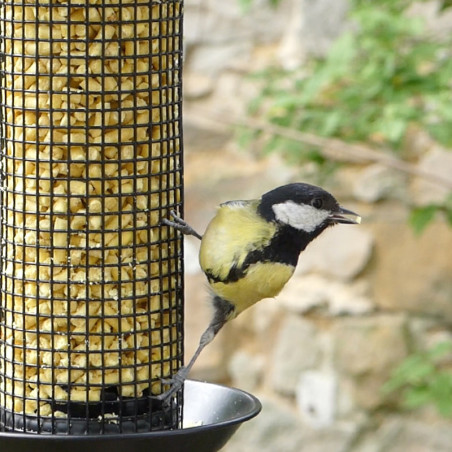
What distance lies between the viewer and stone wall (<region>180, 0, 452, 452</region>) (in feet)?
13.9

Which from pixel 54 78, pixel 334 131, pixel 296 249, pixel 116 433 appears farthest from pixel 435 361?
pixel 54 78

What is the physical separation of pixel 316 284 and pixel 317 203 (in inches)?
67.0

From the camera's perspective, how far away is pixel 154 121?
2.39 meters

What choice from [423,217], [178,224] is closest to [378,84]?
[423,217]

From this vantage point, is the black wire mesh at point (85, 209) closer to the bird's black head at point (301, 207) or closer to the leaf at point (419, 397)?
the bird's black head at point (301, 207)

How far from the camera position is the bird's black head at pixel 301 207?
2.65m

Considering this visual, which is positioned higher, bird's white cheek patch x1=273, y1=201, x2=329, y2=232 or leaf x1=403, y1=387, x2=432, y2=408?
bird's white cheek patch x1=273, y1=201, x2=329, y2=232

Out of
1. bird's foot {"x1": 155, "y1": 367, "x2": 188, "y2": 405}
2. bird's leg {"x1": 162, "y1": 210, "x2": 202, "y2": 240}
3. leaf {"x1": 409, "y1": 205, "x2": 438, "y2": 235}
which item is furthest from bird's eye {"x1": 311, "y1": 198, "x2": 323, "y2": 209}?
leaf {"x1": 409, "y1": 205, "x2": 438, "y2": 235}

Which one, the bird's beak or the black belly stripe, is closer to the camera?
the black belly stripe

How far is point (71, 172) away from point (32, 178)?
85mm

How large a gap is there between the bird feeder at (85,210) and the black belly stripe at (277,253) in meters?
0.19

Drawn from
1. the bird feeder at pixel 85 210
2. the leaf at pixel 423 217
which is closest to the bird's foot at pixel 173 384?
the bird feeder at pixel 85 210

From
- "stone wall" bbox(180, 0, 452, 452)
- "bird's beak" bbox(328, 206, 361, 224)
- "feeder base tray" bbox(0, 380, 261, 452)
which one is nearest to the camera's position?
"feeder base tray" bbox(0, 380, 261, 452)

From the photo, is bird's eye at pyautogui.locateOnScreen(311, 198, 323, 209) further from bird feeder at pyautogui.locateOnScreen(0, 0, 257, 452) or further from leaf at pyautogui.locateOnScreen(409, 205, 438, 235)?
leaf at pyautogui.locateOnScreen(409, 205, 438, 235)
